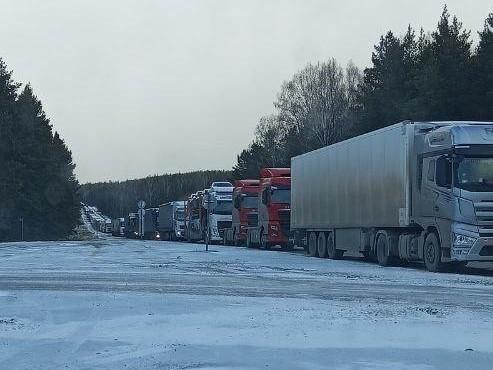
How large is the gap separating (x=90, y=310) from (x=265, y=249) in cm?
3077

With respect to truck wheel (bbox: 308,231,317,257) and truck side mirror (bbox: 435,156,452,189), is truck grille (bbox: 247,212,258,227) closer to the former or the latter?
truck wheel (bbox: 308,231,317,257)

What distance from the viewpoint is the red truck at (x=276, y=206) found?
41.5 m

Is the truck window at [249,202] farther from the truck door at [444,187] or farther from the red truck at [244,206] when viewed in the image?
the truck door at [444,187]

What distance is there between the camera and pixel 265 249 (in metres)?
43.6

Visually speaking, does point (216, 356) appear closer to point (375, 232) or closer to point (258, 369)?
point (258, 369)

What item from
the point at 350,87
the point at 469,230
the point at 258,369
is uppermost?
the point at 350,87

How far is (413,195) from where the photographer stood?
78.6 ft

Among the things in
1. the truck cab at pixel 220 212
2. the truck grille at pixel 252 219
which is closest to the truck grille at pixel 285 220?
the truck grille at pixel 252 219

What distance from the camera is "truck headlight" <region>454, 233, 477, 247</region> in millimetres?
21359

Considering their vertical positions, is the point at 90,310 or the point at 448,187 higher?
the point at 448,187

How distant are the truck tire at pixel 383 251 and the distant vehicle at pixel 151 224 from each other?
59913 mm

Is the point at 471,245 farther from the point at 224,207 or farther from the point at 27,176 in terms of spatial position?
the point at 27,176

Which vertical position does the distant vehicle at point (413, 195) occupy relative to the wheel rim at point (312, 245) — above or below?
above

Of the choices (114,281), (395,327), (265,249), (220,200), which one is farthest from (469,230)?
(220,200)
